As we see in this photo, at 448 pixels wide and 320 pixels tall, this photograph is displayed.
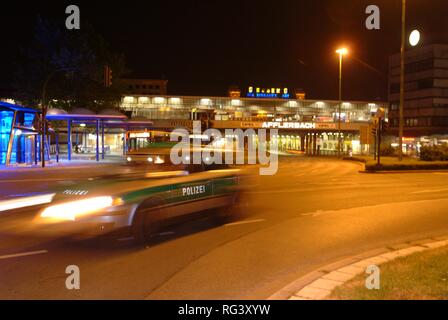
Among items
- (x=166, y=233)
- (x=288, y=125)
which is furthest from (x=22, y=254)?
(x=288, y=125)

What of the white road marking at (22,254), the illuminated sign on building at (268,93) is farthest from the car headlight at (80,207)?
the illuminated sign on building at (268,93)

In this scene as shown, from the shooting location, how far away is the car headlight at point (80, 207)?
8484 mm

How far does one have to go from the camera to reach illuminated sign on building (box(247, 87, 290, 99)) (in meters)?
91.5

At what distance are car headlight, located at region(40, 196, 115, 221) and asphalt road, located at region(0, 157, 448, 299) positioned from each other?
524 millimetres

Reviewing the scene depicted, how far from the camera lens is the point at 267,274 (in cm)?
699

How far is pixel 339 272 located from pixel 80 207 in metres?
4.40

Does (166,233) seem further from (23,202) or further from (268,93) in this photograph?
(268,93)

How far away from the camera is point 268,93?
92.7 meters

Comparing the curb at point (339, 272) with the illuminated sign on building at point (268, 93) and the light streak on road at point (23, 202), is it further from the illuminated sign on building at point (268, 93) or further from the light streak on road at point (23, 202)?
the illuminated sign on building at point (268, 93)

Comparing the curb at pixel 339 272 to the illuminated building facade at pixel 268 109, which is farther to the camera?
the illuminated building facade at pixel 268 109

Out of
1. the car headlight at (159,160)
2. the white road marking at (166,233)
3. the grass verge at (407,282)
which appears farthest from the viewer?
the car headlight at (159,160)

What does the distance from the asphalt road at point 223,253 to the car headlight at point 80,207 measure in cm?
52

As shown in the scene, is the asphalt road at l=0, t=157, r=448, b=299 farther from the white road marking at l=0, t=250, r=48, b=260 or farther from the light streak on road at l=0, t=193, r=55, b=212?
the light streak on road at l=0, t=193, r=55, b=212

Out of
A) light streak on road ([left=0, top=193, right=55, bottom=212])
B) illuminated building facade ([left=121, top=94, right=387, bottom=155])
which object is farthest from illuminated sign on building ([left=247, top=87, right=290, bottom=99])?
light streak on road ([left=0, top=193, right=55, bottom=212])
